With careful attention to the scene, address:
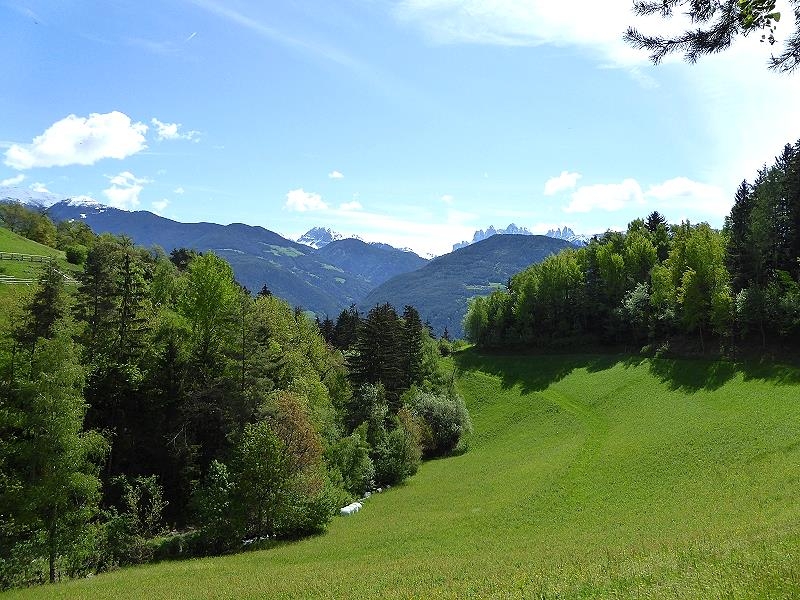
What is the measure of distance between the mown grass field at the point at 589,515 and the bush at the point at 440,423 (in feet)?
10.4

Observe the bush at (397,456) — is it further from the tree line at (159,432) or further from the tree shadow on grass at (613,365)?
the tree shadow on grass at (613,365)

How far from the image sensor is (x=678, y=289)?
7506 cm

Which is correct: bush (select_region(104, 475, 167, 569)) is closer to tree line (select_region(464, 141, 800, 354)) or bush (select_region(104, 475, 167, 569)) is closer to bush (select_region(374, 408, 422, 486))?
bush (select_region(374, 408, 422, 486))

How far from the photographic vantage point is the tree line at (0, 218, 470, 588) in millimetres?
31375

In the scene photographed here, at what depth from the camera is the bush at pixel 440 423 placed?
232 ft

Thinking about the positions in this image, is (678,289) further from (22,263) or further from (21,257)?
(21,257)

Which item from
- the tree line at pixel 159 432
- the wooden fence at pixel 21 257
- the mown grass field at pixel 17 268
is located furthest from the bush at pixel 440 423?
the wooden fence at pixel 21 257

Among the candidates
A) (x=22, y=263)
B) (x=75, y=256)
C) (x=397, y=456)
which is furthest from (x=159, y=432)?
(x=75, y=256)

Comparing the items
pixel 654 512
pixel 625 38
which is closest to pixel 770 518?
pixel 654 512

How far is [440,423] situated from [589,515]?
3664cm

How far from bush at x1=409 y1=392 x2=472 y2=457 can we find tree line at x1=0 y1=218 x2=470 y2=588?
6124 millimetres

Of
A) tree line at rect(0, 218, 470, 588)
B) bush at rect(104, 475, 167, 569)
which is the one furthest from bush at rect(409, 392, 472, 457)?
bush at rect(104, 475, 167, 569)

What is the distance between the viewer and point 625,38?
10.7 meters

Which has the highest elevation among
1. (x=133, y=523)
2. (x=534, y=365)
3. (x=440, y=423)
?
(x=534, y=365)
